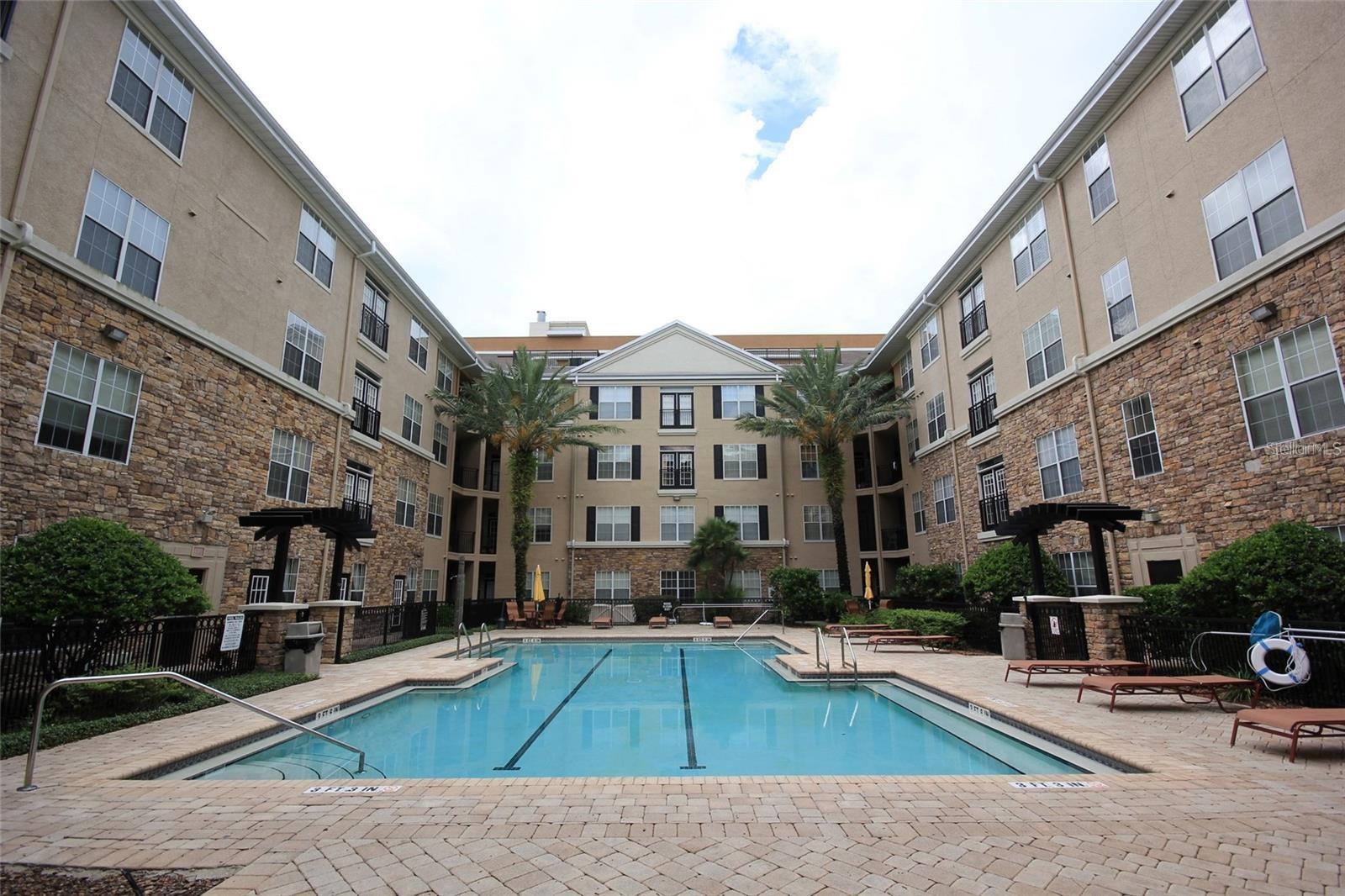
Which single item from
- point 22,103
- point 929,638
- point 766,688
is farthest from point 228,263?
point 929,638

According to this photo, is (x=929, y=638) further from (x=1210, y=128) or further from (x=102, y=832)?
(x=102, y=832)

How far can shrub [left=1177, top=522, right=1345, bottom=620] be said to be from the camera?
8609 millimetres

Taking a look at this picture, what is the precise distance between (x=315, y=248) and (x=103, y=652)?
42.9 ft

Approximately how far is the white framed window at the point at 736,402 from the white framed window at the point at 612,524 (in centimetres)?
686

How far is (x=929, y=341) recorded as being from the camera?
26.0 meters

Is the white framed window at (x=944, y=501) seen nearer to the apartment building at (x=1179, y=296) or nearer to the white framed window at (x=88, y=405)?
the apartment building at (x=1179, y=296)

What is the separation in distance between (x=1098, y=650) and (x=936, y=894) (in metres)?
9.79

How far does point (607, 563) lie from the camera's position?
29.8 metres

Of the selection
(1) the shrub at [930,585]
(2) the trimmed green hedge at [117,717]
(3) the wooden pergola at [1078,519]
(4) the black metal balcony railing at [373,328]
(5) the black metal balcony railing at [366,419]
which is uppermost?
(4) the black metal balcony railing at [373,328]

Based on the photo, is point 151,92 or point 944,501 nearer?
point 151,92

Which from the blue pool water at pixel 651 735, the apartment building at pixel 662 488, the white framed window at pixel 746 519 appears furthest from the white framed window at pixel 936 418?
the blue pool water at pixel 651 735

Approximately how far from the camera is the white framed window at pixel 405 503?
907 inches

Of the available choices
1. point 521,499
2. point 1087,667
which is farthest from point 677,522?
point 1087,667

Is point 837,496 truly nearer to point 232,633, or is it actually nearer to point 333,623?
point 333,623
